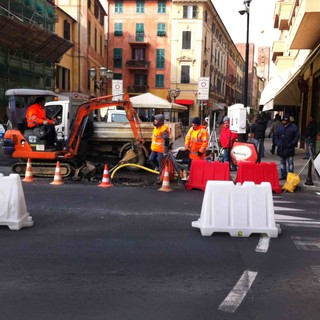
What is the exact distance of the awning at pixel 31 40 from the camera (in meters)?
26.3

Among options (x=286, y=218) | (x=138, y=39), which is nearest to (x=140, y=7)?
(x=138, y=39)

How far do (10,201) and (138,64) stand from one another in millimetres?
55686

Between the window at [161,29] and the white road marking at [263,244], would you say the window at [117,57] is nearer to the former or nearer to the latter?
the window at [161,29]

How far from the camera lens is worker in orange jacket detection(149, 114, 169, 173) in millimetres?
11617

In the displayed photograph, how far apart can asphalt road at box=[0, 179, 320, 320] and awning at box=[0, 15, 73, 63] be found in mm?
20563

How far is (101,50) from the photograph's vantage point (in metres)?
55.3

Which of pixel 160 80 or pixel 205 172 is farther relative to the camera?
pixel 160 80

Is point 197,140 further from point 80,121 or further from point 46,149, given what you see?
point 46,149

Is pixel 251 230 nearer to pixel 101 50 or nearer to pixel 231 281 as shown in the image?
pixel 231 281

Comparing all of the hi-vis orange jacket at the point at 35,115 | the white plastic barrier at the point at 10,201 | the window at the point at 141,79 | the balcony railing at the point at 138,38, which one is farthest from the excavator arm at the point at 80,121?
the balcony railing at the point at 138,38

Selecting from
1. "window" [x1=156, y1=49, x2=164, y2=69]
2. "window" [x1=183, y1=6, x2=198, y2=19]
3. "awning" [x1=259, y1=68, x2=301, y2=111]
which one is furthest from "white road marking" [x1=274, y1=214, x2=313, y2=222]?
"window" [x1=156, y1=49, x2=164, y2=69]

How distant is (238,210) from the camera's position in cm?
669

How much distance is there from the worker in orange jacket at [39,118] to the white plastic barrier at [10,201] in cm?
603

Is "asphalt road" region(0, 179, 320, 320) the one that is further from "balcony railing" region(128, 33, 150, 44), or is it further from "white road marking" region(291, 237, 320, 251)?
"balcony railing" region(128, 33, 150, 44)
